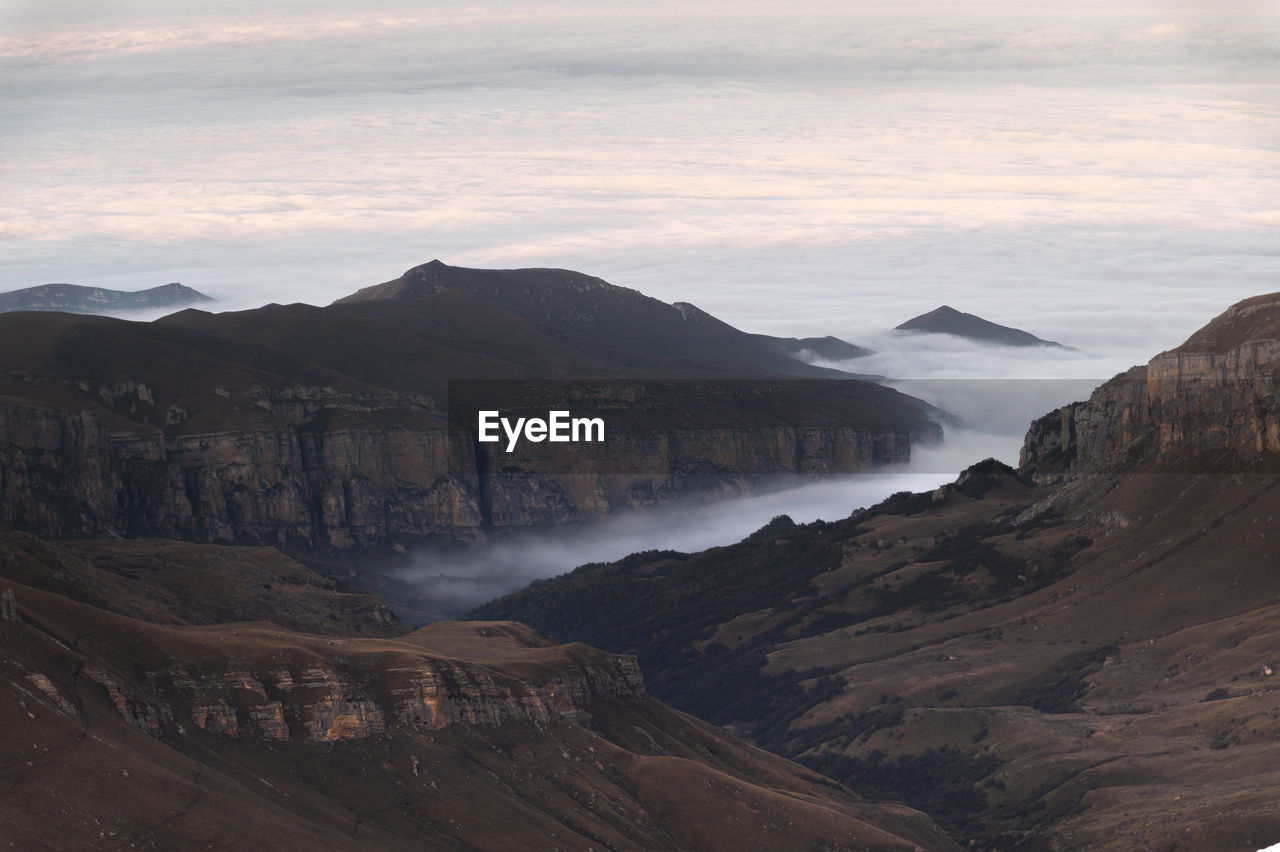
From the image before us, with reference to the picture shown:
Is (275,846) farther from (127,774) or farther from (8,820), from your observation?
(8,820)

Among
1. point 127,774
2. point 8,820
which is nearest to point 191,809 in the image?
point 127,774

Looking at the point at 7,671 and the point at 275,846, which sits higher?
the point at 7,671

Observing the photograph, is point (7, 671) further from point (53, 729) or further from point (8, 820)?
point (8, 820)

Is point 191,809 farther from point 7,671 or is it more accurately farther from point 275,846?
point 7,671

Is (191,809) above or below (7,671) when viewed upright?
below

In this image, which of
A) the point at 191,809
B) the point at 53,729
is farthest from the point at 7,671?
the point at 191,809

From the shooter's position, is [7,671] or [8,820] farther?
[7,671]

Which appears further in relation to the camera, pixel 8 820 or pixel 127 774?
pixel 127 774
